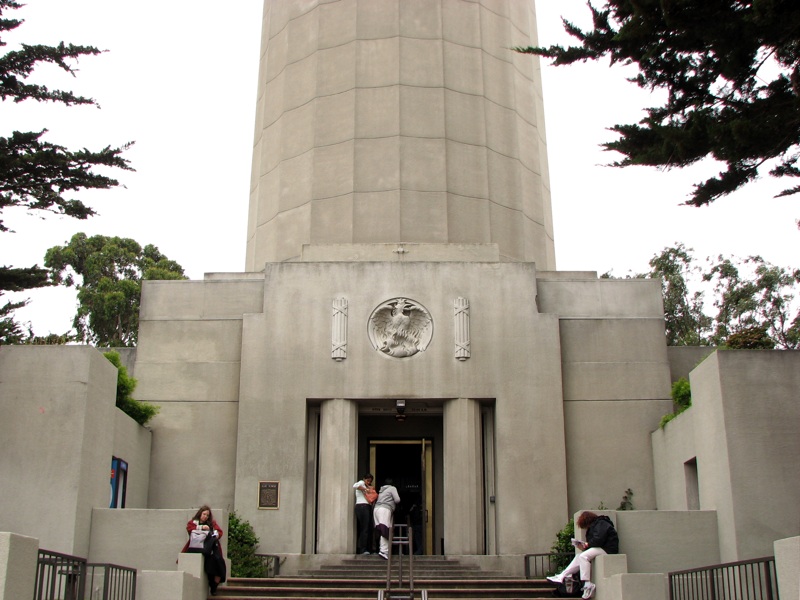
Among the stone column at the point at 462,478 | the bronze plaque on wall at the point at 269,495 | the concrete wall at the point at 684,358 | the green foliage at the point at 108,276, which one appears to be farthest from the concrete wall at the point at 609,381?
the green foliage at the point at 108,276

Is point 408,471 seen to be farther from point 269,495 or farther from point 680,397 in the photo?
point 680,397

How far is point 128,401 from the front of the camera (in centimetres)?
1864

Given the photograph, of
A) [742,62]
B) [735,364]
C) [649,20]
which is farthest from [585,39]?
[735,364]

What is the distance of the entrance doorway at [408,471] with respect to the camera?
20.5 m

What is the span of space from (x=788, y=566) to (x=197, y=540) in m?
7.96

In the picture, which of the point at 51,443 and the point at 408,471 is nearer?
the point at 51,443

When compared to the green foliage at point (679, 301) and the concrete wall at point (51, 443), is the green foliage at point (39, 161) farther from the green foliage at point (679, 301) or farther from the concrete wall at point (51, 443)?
the green foliage at point (679, 301)

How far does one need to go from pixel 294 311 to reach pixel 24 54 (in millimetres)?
6568

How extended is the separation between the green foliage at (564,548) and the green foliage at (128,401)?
25.3 ft

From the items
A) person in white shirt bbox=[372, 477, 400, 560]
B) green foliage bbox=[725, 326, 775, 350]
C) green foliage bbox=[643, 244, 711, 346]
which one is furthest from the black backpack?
green foliage bbox=[643, 244, 711, 346]

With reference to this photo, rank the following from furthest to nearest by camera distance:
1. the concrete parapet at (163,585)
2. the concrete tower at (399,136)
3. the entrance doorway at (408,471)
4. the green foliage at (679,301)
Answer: the green foliage at (679,301), the concrete tower at (399,136), the entrance doorway at (408,471), the concrete parapet at (163,585)

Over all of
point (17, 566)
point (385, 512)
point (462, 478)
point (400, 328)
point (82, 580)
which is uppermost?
point (400, 328)

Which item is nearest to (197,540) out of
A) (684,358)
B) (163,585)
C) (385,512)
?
(163,585)

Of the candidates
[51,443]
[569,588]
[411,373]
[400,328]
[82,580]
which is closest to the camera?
[82,580]
